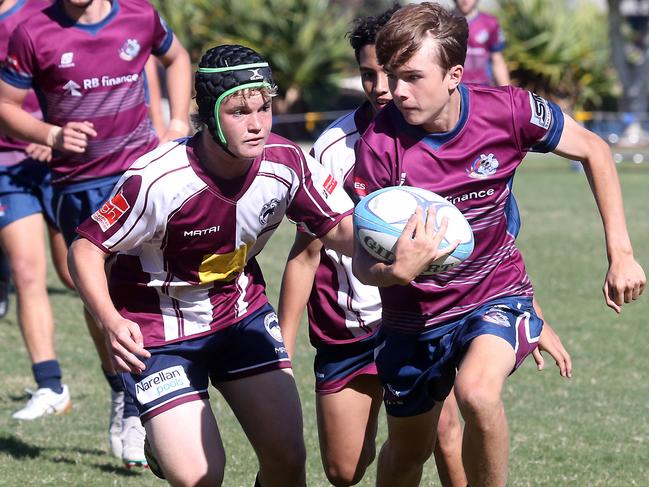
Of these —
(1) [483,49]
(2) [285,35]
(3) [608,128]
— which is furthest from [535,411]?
(2) [285,35]

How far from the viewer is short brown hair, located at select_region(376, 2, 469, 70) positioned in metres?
4.38

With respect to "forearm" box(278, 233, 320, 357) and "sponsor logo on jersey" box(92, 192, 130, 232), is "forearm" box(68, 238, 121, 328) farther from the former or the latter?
"forearm" box(278, 233, 320, 357)

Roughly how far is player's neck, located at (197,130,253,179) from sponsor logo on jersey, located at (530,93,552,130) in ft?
3.65

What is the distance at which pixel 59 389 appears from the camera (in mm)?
6863

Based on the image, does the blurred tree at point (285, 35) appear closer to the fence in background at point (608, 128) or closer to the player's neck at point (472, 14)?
the fence in background at point (608, 128)

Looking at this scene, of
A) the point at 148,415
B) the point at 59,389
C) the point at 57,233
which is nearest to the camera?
the point at 148,415

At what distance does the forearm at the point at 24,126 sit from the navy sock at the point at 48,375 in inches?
54.7

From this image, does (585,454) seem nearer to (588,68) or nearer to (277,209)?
(277,209)

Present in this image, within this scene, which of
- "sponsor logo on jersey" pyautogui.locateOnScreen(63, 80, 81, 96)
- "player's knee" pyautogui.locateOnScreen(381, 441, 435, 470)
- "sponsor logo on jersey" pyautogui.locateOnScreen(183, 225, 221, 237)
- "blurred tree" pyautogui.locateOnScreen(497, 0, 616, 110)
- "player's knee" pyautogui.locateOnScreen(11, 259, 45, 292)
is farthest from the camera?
"blurred tree" pyautogui.locateOnScreen(497, 0, 616, 110)

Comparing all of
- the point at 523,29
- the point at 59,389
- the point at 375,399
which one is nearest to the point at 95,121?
the point at 59,389

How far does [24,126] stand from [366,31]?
198 cm

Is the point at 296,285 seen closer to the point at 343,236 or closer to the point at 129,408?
the point at 343,236

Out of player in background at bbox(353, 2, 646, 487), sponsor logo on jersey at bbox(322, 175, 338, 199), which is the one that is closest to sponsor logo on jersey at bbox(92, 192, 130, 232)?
sponsor logo on jersey at bbox(322, 175, 338, 199)

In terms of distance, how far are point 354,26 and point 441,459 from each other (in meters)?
1.96
